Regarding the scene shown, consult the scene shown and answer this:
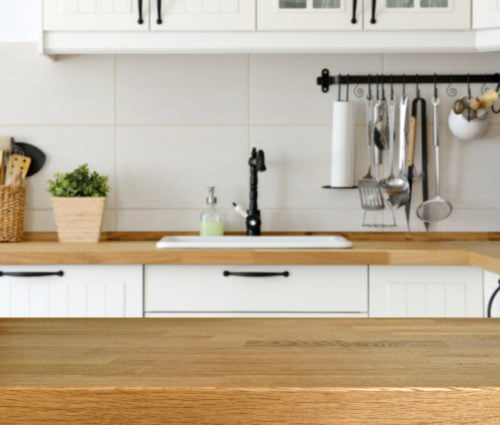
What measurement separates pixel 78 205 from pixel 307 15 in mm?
1007

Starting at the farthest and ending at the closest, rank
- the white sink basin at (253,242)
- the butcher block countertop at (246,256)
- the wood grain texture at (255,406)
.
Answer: the white sink basin at (253,242) < the butcher block countertop at (246,256) < the wood grain texture at (255,406)

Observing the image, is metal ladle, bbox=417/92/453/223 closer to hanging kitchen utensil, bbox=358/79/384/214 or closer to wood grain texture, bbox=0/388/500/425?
hanging kitchen utensil, bbox=358/79/384/214

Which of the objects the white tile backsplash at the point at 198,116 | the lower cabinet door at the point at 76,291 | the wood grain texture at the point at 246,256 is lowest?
the lower cabinet door at the point at 76,291

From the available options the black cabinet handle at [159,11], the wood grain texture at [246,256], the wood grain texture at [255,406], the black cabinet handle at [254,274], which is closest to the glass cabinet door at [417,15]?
the black cabinet handle at [159,11]

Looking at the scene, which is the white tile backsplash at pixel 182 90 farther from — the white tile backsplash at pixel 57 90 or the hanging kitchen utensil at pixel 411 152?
the hanging kitchen utensil at pixel 411 152

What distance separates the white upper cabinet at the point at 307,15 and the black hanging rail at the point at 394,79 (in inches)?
12.6

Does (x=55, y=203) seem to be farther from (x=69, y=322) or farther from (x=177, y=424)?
(x=177, y=424)

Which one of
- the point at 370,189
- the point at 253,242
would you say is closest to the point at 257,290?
the point at 253,242

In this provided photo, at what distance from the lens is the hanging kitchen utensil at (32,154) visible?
2922 millimetres

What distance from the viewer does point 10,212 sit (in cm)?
277

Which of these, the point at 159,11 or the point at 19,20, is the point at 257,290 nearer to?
the point at 159,11

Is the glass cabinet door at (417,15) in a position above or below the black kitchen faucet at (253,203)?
above

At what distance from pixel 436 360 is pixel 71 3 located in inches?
83.6

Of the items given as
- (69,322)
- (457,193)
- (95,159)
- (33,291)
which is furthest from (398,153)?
(69,322)
